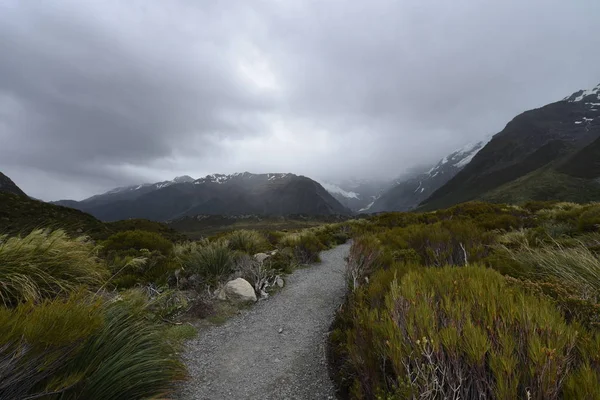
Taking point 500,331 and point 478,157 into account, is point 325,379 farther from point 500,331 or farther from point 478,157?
point 478,157

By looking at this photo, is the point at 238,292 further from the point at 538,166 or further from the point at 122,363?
the point at 538,166

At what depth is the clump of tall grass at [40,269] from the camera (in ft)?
12.1

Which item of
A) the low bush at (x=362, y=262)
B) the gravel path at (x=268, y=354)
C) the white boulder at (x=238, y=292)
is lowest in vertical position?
the gravel path at (x=268, y=354)

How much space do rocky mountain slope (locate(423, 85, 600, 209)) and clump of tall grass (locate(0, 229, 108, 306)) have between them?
81.6m

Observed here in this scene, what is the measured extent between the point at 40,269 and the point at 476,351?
5.97m

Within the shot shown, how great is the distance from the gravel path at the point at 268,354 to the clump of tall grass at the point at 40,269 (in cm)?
232

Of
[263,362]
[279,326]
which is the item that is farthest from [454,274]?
[279,326]

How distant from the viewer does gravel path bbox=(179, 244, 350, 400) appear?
11.4 ft

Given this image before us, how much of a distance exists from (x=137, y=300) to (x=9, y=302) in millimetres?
1533

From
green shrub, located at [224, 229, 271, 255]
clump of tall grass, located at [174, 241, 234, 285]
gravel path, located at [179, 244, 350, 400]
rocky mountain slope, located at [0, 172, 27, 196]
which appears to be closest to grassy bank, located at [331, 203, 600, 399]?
gravel path, located at [179, 244, 350, 400]

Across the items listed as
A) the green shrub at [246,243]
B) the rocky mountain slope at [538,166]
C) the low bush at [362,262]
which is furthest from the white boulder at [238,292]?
the rocky mountain slope at [538,166]

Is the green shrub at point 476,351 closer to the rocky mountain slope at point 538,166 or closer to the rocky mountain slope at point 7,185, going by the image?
the rocky mountain slope at point 538,166

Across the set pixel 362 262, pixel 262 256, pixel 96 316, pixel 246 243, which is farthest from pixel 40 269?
pixel 246 243

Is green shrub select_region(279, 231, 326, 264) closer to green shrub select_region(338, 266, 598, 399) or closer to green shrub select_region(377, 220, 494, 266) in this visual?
green shrub select_region(377, 220, 494, 266)
